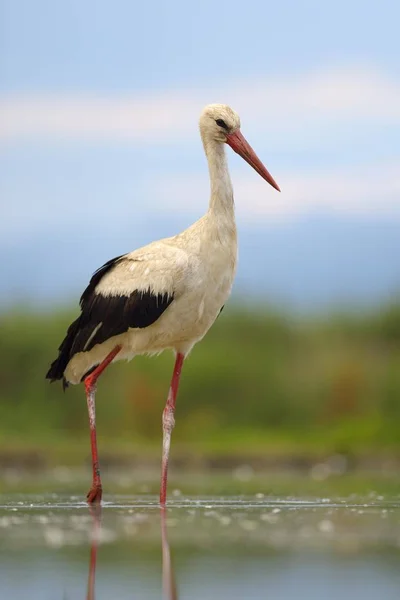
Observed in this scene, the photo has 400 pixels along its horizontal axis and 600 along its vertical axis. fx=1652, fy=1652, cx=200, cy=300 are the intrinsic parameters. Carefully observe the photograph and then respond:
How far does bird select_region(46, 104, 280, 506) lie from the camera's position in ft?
36.4

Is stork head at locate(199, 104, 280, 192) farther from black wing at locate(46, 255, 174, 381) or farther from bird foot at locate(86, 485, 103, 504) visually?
bird foot at locate(86, 485, 103, 504)

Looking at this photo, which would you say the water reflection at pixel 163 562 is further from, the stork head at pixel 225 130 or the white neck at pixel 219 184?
the stork head at pixel 225 130

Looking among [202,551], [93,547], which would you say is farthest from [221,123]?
[202,551]

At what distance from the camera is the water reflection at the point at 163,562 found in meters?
6.59

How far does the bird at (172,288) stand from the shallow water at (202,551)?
115 cm

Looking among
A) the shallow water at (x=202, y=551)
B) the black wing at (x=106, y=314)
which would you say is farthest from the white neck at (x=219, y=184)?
the shallow water at (x=202, y=551)

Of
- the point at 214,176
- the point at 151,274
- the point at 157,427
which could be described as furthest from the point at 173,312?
the point at 157,427

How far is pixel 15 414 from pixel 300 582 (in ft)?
52.3

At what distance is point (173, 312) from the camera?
11.2 m

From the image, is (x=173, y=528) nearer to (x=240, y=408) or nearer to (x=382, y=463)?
(x=382, y=463)

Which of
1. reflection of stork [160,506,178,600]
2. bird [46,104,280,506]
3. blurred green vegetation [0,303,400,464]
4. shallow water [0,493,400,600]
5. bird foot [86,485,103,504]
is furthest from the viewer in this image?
blurred green vegetation [0,303,400,464]

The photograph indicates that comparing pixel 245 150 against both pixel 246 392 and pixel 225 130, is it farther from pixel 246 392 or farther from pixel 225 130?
Answer: pixel 246 392

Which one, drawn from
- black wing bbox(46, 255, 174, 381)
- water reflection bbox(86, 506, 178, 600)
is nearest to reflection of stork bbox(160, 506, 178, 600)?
water reflection bbox(86, 506, 178, 600)

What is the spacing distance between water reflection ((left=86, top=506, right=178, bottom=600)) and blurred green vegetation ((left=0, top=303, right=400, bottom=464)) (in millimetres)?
10681
